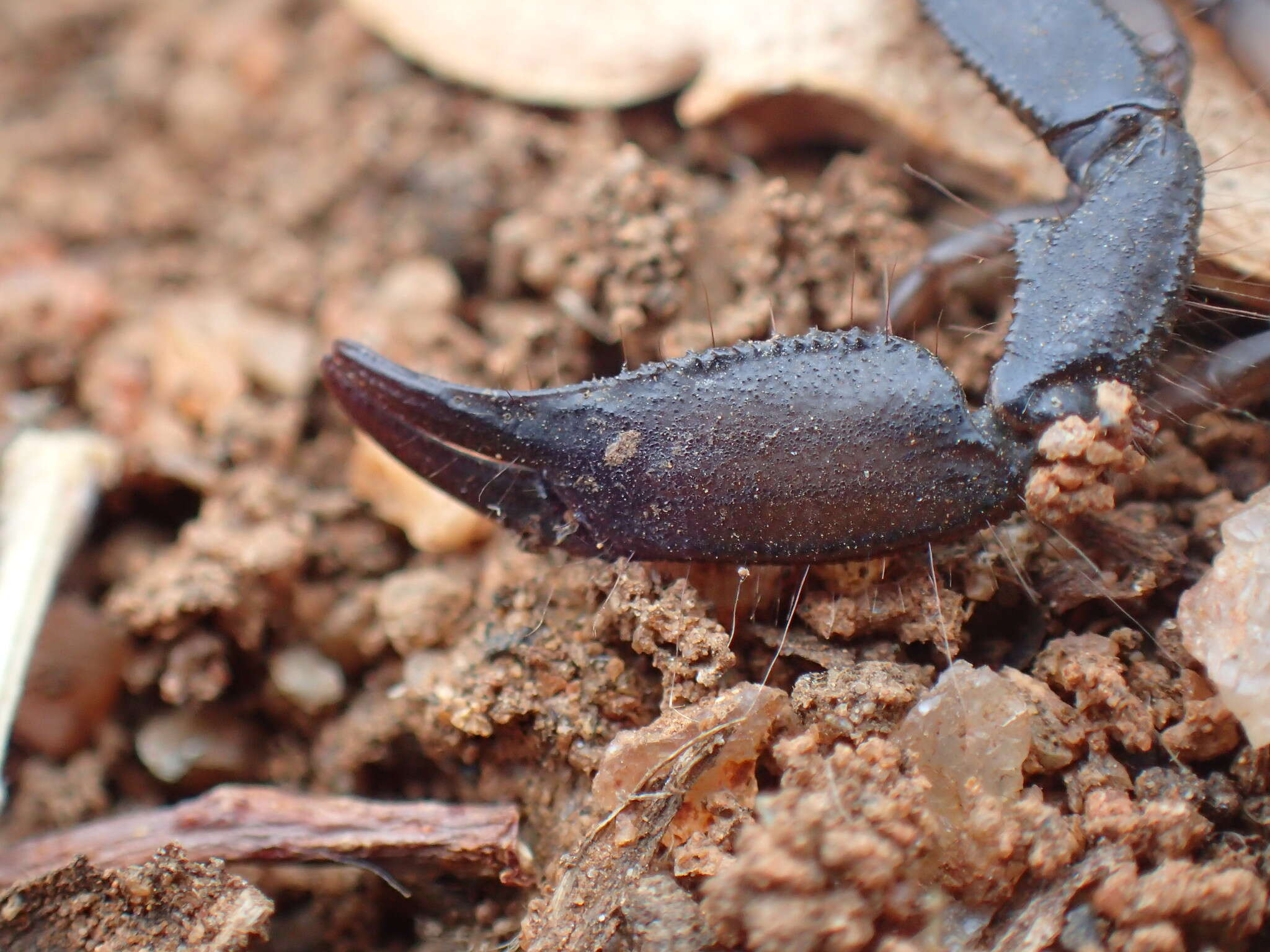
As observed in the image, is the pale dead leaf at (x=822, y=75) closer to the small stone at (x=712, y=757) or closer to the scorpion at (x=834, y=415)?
the scorpion at (x=834, y=415)

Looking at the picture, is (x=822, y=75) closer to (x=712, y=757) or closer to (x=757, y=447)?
(x=757, y=447)

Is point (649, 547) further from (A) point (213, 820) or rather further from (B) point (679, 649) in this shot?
(A) point (213, 820)

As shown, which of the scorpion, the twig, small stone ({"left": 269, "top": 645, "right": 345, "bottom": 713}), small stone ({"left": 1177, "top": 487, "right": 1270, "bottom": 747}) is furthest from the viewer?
small stone ({"left": 269, "top": 645, "right": 345, "bottom": 713})

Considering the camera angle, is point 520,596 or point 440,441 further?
point 520,596

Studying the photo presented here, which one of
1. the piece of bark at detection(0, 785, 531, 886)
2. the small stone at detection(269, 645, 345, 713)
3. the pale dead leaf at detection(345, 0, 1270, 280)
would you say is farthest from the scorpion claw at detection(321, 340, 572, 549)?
the pale dead leaf at detection(345, 0, 1270, 280)

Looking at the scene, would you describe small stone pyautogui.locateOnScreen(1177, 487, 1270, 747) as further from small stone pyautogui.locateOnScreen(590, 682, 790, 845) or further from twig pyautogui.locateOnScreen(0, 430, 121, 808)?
twig pyautogui.locateOnScreen(0, 430, 121, 808)

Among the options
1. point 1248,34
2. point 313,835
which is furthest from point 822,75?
point 313,835
